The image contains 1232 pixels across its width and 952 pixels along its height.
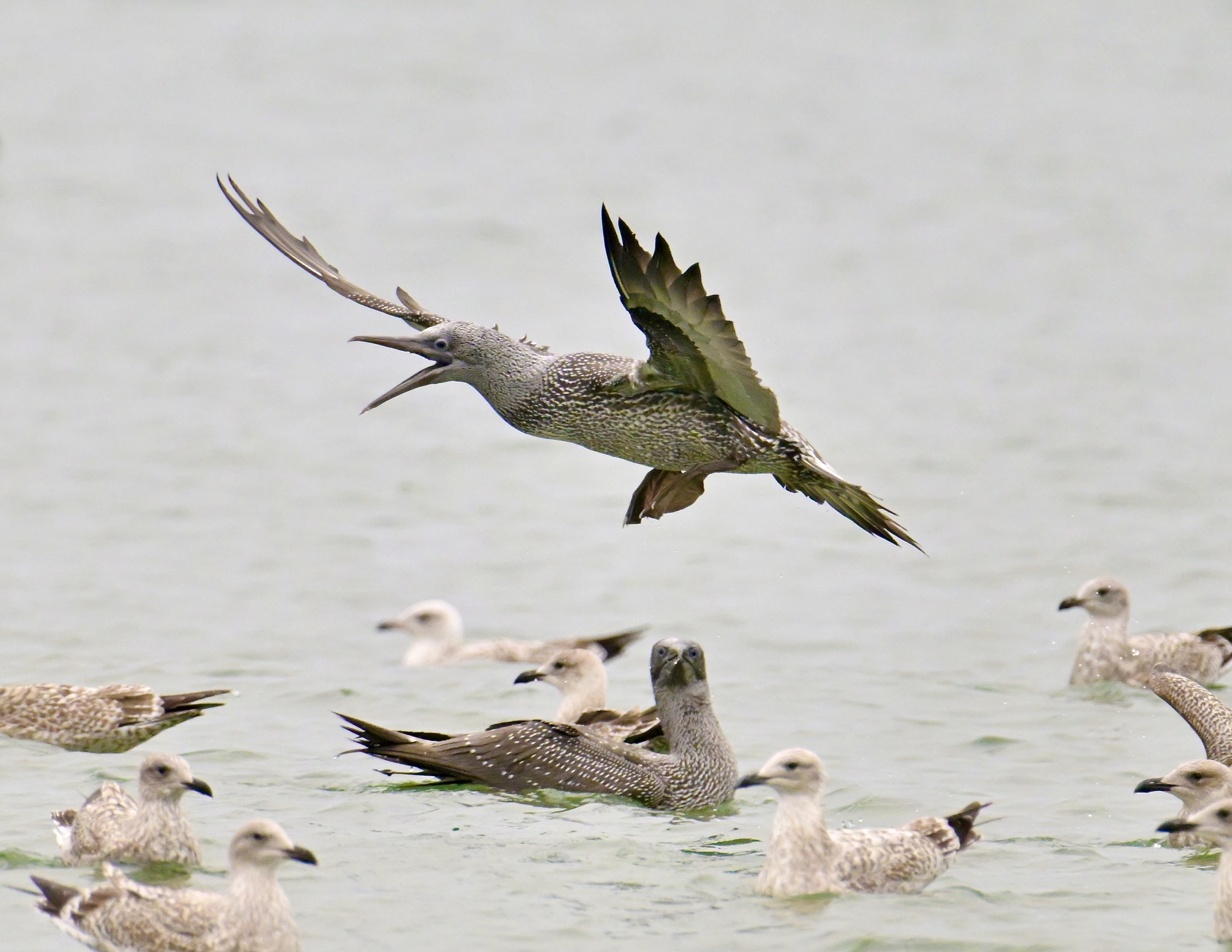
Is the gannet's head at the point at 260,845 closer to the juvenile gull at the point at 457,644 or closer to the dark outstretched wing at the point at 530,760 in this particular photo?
the dark outstretched wing at the point at 530,760

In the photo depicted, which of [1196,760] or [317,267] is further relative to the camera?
[317,267]

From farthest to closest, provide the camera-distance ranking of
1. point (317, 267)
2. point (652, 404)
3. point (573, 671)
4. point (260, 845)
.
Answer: point (573, 671) → point (317, 267) → point (652, 404) → point (260, 845)

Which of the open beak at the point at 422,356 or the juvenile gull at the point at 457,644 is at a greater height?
the open beak at the point at 422,356

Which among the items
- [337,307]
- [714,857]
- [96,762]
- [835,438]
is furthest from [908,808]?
[337,307]

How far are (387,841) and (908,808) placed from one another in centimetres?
250

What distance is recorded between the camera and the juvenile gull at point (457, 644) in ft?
43.9

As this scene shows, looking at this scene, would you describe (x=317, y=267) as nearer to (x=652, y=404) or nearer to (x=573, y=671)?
(x=652, y=404)

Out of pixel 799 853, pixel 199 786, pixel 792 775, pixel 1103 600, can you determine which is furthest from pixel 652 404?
pixel 1103 600

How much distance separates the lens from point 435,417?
65.3 feet

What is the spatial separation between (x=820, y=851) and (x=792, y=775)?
330 mm

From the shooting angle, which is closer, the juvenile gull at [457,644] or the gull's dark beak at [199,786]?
the gull's dark beak at [199,786]

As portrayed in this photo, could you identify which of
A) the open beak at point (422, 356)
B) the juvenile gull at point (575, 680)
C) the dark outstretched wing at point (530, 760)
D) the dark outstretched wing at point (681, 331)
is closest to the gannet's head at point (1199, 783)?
the dark outstretched wing at point (681, 331)

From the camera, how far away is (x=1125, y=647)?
516 inches

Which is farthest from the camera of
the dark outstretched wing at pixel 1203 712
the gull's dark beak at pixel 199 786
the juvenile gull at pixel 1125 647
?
the juvenile gull at pixel 1125 647
